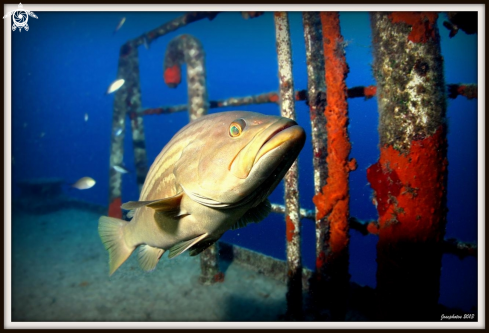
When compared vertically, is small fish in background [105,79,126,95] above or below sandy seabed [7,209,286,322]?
above

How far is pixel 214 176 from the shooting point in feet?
5.04

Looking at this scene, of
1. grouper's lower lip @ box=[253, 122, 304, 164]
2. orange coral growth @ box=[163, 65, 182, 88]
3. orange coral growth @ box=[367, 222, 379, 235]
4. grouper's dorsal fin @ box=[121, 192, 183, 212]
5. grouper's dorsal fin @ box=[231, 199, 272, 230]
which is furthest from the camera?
orange coral growth @ box=[163, 65, 182, 88]

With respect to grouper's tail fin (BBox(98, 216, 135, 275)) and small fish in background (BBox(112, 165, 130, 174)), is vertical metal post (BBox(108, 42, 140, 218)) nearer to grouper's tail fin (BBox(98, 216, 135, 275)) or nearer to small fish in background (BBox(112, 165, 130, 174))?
small fish in background (BBox(112, 165, 130, 174))

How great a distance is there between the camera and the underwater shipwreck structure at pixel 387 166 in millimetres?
2264

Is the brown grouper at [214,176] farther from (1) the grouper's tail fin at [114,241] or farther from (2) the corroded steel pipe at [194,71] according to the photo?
(2) the corroded steel pipe at [194,71]

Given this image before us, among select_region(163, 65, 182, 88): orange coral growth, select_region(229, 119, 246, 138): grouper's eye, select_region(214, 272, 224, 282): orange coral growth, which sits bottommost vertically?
select_region(214, 272, 224, 282): orange coral growth

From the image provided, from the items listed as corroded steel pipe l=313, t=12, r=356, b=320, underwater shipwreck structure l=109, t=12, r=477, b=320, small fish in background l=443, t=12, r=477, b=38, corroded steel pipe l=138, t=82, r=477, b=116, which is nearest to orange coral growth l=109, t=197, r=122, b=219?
corroded steel pipe l=138, t=82, r=477, b=116

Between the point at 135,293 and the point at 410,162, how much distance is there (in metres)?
4.92

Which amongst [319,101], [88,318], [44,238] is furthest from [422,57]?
[44,238]

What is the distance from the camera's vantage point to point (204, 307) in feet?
14.6

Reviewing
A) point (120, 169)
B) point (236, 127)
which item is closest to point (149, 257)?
point (236, 127)

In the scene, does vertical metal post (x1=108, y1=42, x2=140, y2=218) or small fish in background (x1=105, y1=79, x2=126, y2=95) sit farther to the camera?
vertical metal post (x1=108, y1=42, x2=140, y2=218)

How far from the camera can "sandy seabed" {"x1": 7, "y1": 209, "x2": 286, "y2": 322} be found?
4395 millimetres

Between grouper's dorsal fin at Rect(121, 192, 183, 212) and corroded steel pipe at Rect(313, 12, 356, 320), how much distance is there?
1.85 meters
